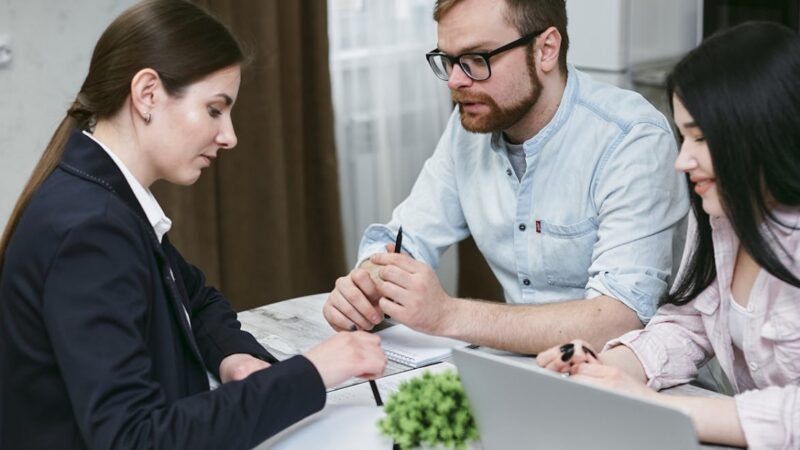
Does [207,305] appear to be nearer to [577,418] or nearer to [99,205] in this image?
[99,205]

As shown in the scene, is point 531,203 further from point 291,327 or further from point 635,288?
point 291,327

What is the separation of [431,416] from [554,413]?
7.2 inches

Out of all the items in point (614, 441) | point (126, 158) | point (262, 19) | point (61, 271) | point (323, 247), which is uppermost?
point (262, 19)

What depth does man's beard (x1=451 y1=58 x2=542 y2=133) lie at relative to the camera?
2.00 metres

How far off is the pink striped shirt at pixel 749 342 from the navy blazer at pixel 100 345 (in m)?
0.55

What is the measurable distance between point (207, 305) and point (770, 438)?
913 millimetres

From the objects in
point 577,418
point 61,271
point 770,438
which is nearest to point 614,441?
point 577,418

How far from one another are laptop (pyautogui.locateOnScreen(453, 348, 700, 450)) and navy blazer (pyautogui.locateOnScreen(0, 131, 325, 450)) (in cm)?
23

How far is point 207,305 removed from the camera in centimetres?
179

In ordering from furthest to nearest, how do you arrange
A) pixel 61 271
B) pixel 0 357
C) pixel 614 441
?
1. pixel 0 357
2. pixel 61 271
3. pixel 614 441

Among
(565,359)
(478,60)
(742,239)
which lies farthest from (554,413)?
(478,60)

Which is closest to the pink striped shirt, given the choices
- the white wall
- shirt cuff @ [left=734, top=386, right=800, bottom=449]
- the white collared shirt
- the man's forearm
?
shirt cuff @ [left=734, top=386, right=800, bottom=449]

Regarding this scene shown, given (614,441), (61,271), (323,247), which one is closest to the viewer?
(614,441)

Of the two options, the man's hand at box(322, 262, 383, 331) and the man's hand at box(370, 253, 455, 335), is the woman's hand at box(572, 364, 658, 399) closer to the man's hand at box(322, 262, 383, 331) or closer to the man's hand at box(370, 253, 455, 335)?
the man's hand at box(370, 253, 455, 335)
